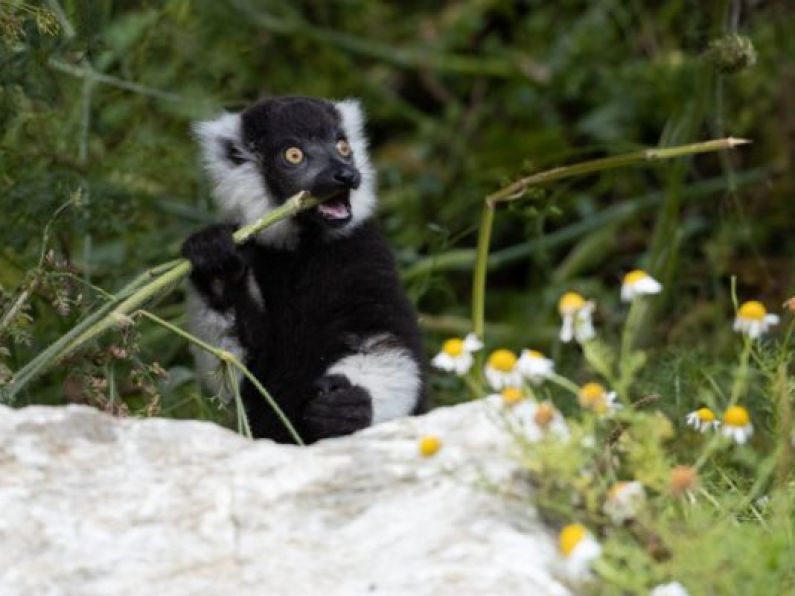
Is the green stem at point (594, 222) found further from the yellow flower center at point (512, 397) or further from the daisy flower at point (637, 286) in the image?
the yellow flower center at point (512, 397)

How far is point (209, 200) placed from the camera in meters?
9.43

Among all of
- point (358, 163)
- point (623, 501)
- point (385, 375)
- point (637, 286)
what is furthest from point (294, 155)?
point (623, 501)

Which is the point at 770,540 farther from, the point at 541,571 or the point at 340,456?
the point at 340,456

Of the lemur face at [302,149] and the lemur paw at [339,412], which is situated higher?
the lemur face at [302,149]

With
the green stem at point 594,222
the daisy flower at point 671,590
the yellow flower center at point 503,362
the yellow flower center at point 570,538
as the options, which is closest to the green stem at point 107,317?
the yellow flower center at point 503,362

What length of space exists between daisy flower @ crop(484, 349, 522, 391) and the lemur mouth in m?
2.22

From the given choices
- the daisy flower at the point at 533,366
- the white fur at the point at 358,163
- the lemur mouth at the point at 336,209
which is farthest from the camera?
the white fur at the point at 358,163

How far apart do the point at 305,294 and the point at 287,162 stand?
1.91 ft

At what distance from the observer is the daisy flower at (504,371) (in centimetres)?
409

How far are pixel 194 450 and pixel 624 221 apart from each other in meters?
6.92

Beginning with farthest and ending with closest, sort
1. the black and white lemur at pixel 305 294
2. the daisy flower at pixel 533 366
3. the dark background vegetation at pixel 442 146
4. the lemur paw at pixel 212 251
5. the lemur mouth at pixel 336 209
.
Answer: the dark background vegetation at pixel 442 146, the lemur mouth at pixel 336 209, the black and white lemur at pixel 305 294, the lemur paw at pixel 212 251, the daisy flower at pixel 533 366

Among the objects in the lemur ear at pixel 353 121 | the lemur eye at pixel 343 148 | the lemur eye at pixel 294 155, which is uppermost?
the lemur ear at pixel 353 121

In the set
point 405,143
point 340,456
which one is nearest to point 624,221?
point 405,143

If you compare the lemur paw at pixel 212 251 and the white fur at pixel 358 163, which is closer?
the lemur paw at pixel 212 251
